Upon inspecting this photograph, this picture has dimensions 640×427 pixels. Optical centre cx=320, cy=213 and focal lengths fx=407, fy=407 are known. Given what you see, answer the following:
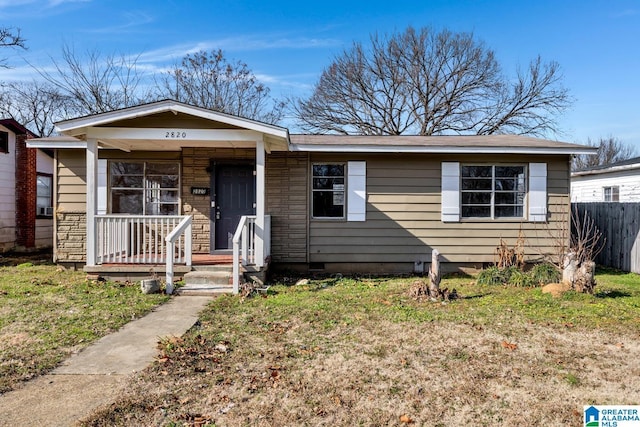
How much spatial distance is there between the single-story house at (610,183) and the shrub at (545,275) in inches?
→ 356

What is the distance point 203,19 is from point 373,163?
1173 centimetres

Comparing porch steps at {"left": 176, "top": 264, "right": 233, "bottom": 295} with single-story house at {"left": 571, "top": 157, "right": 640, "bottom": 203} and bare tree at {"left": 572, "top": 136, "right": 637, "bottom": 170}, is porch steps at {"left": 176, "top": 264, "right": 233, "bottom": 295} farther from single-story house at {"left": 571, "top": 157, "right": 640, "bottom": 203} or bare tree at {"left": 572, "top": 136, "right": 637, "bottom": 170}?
bare tree at {"left": 572, "top": 136, "right": 637, "bottom": 170}

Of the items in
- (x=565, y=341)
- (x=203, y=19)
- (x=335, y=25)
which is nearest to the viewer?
(x=565, y=341)

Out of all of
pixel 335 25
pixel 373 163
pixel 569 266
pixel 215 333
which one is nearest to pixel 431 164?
pixel 373 163

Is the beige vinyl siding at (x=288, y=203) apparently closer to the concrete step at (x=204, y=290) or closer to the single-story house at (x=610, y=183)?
the concrete step at (x=204, y=290)

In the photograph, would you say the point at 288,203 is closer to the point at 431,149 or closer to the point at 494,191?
the point at 431,149

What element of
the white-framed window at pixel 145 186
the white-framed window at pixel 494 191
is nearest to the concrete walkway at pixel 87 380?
the white-framed window at pixel 145 186

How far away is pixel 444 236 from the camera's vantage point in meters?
8.72

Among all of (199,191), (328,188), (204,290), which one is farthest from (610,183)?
(204,290)

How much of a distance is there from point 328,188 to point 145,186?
398cm

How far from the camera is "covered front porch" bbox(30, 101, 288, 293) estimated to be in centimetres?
694

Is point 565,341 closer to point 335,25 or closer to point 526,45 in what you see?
point 335,25

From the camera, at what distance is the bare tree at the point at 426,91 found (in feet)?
76.9

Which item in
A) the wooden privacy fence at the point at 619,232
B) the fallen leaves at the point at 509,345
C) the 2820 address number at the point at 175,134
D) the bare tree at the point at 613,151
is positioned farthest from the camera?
the bare tree at the point at 613,151
